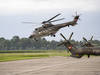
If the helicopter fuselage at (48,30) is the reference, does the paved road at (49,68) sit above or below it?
below

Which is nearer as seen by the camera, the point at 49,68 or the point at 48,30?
the point at 49,68

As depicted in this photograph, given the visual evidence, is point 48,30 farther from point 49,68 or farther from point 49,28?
point 49,68

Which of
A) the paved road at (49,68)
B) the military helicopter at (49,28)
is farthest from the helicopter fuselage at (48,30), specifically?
the paved road at (49,68)

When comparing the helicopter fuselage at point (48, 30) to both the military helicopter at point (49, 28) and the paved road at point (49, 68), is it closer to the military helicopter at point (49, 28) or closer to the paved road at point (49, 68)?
the military helicopter at point (49, 28)

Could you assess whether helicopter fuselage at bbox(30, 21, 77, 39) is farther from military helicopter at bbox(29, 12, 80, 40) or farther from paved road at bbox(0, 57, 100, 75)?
paved road at bbox(0, 57, 100, 75)

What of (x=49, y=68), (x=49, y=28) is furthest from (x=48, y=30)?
(x=49, y=68)

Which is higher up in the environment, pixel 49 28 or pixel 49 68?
pixel 49 28

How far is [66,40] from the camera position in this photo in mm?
37812

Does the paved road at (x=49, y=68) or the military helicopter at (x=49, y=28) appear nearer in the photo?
the paved road at (x=49, y=68)

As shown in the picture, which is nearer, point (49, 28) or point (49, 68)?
point (49, 68)

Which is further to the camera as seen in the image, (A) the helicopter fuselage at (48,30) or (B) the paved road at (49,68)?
(A) the helicopter fuselage at (48,30)

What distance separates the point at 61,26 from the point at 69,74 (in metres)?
31.0

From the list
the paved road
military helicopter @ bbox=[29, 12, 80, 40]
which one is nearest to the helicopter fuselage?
military helicopter @ bbox=[29, 12, 80, 40]

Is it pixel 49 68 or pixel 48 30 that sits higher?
pixel 48 30
